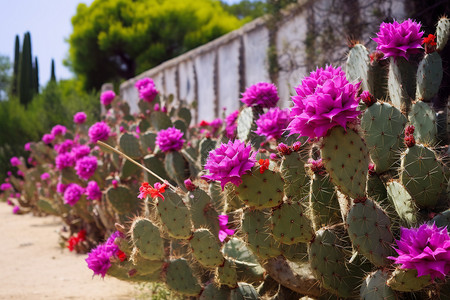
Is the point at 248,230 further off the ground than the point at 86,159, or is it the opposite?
the point at 86,159

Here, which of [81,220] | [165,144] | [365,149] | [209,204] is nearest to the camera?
[365,149]

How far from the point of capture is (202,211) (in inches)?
109

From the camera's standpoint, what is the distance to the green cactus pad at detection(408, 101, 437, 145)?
267 cm

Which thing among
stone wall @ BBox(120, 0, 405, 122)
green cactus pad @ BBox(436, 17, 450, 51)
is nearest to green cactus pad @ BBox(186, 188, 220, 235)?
green cactus pad @ BBox(436, 17, 450, 51)

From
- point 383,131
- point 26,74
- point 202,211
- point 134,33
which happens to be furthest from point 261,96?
point 134,33

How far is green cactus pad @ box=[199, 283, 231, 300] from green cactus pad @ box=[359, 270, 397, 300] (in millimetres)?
721

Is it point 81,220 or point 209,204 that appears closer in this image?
point 209,204

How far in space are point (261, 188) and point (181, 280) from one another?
0.78 meters

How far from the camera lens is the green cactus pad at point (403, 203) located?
89.9 inches

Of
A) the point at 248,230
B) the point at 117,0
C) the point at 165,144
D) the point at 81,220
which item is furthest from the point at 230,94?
the point at 117,0

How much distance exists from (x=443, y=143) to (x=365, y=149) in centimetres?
122

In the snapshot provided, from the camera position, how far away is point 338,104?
1808 millimetres

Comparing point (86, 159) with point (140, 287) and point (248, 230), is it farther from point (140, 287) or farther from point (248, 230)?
point (248, 230)

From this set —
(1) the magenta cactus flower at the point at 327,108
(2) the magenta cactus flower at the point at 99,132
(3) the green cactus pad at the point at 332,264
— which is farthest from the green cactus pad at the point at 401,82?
(2) the magenta cactus flower at the point at 99,132
